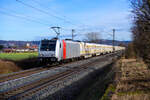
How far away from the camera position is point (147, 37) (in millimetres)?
9461

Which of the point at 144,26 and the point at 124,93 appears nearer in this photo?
the point at 124,93

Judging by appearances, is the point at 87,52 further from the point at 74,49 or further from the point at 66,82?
the point at 66,82

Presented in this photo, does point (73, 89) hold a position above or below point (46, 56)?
below

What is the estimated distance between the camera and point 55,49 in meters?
20.6

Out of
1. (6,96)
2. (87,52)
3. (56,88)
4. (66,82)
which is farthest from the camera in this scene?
(87,52)

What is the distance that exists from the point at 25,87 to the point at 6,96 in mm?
1971

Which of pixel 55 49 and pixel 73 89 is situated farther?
pixel 55 49

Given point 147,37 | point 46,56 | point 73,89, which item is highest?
point 147,37

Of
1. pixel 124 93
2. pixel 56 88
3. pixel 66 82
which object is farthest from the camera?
pixel 66 82

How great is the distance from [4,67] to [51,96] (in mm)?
11207

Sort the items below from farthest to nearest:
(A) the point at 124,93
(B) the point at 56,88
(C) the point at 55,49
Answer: (C) the point at 55,49 → (B) the point at 56,88 → (A) the point at 124,93

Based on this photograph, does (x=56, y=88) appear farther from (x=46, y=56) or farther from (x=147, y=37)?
(x=46, y=56)

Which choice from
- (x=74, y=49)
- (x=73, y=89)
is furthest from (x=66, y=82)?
(x=74, y=49)

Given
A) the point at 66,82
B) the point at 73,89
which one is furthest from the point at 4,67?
the point at 73,89
